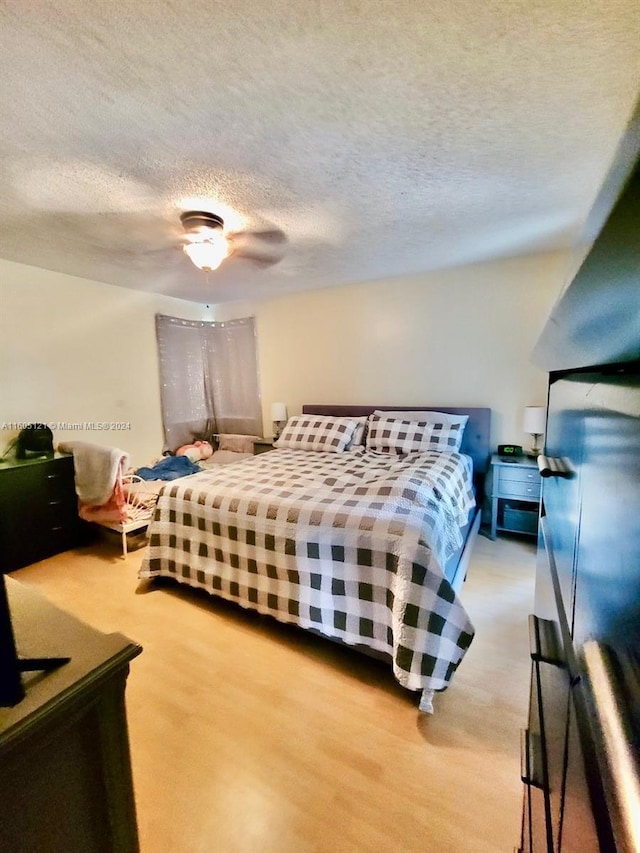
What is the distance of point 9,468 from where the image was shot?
2.57 meters

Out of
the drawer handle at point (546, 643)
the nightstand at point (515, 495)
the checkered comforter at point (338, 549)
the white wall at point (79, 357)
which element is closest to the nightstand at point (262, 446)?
the white wall at point (79, 357)

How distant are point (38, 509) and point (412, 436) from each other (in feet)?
9.79

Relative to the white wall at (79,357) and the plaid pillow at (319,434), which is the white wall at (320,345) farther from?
the plaid pillow at (319,434)

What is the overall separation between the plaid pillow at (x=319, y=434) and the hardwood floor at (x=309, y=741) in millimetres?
1565

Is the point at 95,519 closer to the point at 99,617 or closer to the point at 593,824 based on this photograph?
the point at 99,617

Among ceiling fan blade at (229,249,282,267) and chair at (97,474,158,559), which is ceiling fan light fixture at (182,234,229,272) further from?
chair at (97,474,158,559)

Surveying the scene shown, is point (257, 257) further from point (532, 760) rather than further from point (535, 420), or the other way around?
point (532, 760)

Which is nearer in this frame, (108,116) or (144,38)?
(144,38)

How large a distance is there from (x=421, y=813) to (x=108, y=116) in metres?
2.55

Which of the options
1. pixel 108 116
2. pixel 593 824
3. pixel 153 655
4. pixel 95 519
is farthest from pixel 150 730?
pixel 108 116

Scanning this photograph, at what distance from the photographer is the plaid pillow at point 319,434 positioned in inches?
129

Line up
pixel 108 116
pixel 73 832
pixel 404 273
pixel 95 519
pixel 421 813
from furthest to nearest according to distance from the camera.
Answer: pixel 404 273, pixel 95 519, pixel 108 116, pixel 421 813, pixel 73 832

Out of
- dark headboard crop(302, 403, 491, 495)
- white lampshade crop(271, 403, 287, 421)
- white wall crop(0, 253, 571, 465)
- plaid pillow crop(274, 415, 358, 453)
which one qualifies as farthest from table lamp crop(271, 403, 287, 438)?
dark headboard crop(302, 403, 491, 495)

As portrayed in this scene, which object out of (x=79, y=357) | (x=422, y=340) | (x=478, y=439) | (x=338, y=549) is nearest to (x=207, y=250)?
(x=338, y=549)
